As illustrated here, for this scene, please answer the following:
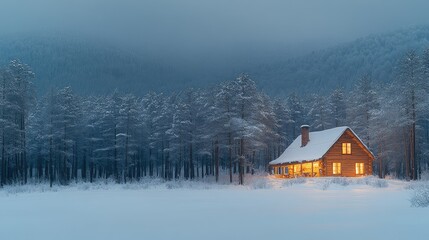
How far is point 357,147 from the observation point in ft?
171

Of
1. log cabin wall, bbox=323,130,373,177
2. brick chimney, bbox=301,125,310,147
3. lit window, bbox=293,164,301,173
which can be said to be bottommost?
lit window, bbox=293,164,301,173

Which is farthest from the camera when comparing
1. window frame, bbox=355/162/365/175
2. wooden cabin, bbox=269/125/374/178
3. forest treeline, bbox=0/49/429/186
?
window frame, bbox=355/162/365/175

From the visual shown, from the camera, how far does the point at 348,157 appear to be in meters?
51.4

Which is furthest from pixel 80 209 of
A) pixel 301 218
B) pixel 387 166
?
pixel 387 166

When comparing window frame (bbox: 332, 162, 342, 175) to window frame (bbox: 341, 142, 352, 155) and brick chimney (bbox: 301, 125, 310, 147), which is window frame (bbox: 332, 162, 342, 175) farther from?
brick chimney (bbox: 301, 125, 310, 147)

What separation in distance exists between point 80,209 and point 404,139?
145ft

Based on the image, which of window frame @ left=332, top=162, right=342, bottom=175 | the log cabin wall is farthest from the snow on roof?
window frame @ left=332, top=162, right=342, bottom=175

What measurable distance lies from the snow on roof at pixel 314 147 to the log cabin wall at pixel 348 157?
723mm

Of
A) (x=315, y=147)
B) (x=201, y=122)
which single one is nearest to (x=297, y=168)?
(x=315, y=147)

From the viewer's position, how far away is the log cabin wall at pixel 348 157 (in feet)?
165

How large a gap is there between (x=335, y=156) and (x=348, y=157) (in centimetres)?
187

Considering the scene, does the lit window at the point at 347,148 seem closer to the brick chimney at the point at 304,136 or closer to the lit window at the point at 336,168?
the lit window at the point at 336,168

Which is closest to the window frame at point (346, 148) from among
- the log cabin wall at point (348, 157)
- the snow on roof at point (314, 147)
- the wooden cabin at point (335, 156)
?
the wooden cabin at point (335, 156)

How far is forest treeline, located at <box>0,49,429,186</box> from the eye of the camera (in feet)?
150
